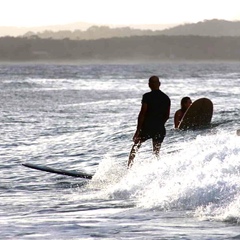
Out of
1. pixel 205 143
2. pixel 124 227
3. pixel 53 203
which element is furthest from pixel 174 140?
pixel 124 227

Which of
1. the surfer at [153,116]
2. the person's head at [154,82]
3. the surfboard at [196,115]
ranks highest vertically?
the person's head at [154,82]

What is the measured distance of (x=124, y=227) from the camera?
1012 cm

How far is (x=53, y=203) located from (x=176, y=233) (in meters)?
3.14

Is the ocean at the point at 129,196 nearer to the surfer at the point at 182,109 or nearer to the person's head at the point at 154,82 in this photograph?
A: the person's head at the point at 154,82

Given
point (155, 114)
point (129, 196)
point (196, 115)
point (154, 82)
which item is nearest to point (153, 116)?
point (155, 114)

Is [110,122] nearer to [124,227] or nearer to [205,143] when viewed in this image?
[205,143]

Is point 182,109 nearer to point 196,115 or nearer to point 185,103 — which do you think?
point 185,103

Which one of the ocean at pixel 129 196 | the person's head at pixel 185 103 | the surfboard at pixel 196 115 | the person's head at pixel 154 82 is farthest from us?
the surfboard at pixel 196 115

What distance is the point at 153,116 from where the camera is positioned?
14.3 meters

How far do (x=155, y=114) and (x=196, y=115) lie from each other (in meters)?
9.62

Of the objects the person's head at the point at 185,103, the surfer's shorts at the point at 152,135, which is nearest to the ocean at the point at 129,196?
the surfer's shorts at the point at 152,135

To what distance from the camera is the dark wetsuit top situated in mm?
14125

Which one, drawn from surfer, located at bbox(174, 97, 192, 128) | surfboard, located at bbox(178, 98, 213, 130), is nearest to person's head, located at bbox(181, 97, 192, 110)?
surfer, located at bbox(174, 97, 192, 128)

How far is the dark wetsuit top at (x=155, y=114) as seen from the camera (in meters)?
14.1
